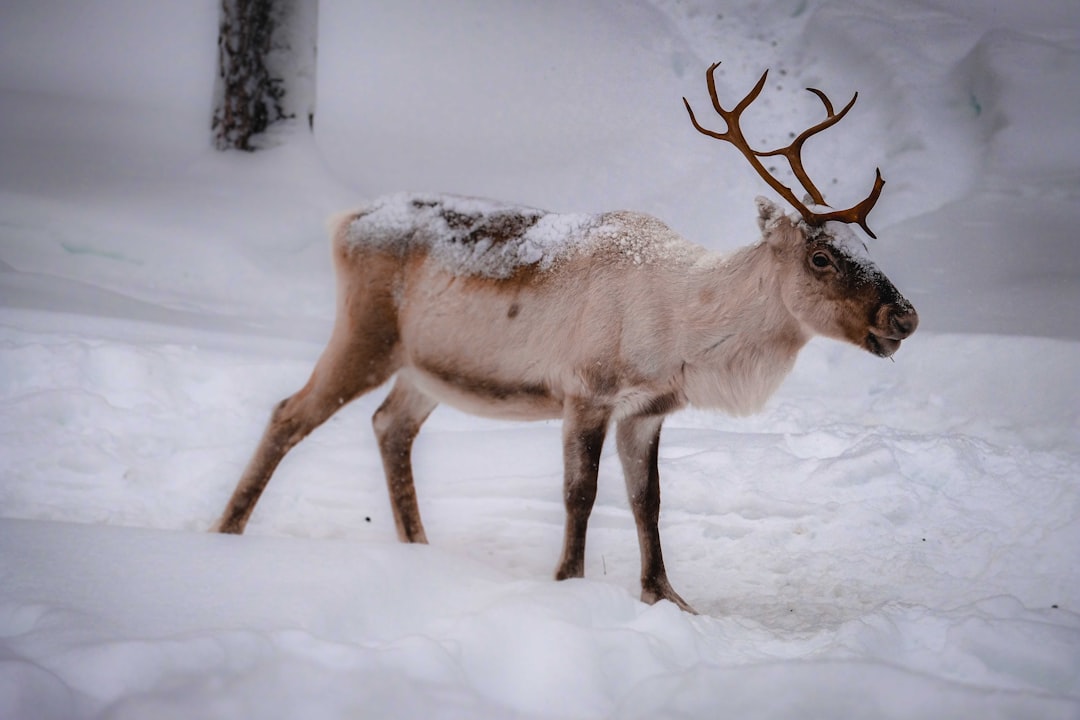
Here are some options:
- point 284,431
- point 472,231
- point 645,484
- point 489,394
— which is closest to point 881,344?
point 645,484

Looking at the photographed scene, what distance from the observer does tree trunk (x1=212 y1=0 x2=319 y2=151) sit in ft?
24.8

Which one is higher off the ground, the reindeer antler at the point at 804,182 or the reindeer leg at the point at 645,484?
the reindeer antler at the point at 804,182

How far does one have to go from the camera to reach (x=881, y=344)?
3127 mm

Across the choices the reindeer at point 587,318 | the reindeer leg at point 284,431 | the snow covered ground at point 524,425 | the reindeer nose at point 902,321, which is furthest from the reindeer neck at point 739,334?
the reindeer leg at point 284,431

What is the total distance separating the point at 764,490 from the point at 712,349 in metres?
1.59

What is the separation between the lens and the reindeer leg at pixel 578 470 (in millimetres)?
3344

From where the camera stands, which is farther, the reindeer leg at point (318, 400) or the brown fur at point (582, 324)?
the reindeer leg at point (318, 400)

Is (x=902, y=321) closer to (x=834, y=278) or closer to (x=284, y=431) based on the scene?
(x=834, y=278)

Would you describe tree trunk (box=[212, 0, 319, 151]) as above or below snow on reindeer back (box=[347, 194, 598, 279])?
above

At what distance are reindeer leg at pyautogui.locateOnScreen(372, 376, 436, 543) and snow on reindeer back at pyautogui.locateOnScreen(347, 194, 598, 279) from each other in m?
0.64

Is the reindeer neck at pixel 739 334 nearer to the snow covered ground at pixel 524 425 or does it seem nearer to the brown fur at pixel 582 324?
the brown fur at pixel 582 324

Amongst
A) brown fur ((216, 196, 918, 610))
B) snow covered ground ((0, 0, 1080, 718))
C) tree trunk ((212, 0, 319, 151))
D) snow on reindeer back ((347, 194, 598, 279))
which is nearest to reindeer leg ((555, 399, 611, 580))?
brown fur ((216, 196, 918, 610))

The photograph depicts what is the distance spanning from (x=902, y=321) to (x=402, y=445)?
1.99 metres

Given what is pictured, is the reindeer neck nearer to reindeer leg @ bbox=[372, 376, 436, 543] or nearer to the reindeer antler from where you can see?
the reindeer antler
